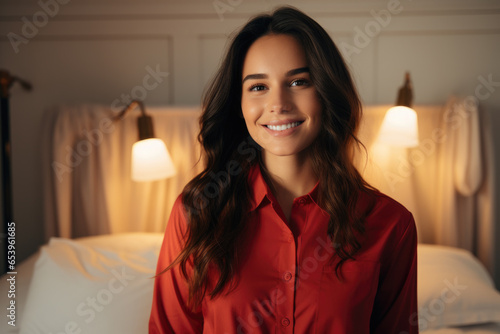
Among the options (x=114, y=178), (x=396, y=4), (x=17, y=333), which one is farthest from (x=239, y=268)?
(x=396, y=4)

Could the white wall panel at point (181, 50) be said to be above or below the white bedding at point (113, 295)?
above

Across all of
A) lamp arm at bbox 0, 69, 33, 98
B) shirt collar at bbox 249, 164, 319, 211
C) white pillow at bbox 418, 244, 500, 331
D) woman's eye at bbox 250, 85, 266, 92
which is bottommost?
white pillow at bbox 418, 244, 500, 331

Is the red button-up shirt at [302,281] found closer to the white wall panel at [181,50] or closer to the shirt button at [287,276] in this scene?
the shirt button at [287,276]

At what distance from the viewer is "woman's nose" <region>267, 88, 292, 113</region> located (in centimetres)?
86

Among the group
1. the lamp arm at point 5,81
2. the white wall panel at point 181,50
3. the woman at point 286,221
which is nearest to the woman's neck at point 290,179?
the woman at point 286,221

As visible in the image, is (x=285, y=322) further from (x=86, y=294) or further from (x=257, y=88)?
(x=86, y=294)

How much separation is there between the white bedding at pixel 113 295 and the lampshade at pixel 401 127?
47 cm

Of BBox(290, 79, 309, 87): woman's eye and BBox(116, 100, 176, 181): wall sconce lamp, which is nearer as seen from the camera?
BBox(290, 79, 309, 87): woman's eye

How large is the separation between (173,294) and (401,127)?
45.2 inches

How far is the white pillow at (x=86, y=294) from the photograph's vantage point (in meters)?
1.20

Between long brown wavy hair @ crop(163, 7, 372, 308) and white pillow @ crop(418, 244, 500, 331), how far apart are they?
595mm

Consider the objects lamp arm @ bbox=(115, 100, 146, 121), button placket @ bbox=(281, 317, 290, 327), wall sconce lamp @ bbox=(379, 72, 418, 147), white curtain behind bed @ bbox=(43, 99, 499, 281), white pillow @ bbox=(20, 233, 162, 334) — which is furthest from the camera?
white curtain behind bed @ bbox=(43, 99, 499, 281)

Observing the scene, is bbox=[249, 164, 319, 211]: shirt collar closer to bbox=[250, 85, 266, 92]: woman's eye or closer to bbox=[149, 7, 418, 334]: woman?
bbox=[149, 7, 418, 334]: woman

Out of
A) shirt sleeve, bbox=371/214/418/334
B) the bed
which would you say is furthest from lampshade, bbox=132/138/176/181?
shirt sleeve, bbox=371/214/418/334
